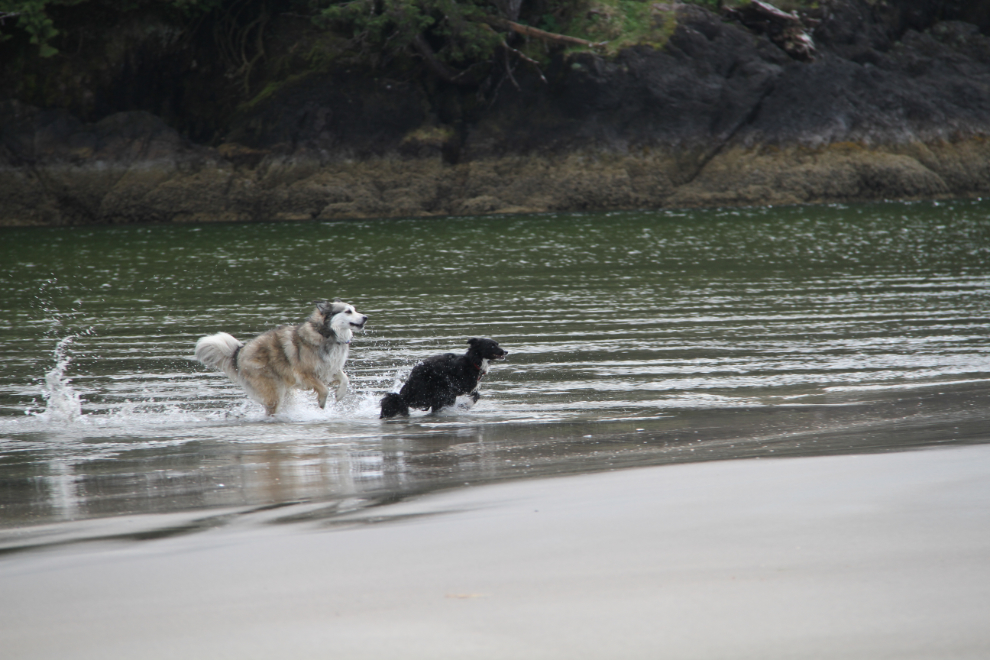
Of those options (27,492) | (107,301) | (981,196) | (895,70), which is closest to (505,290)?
(107,301)

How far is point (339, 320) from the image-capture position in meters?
8.70

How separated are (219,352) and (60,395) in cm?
170

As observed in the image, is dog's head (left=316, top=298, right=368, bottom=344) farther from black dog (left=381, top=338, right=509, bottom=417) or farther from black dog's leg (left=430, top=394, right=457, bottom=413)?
black dog's leg (left=430, top=394, right=457, bottom=413)

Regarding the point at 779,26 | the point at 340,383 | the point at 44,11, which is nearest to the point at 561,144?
the point at 779,26

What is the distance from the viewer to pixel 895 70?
125 feet

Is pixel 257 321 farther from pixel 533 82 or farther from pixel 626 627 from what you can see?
pixel 533 82

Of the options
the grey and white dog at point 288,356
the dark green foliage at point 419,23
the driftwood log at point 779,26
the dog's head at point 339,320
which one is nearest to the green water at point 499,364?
the grey and white dog at point 288,356

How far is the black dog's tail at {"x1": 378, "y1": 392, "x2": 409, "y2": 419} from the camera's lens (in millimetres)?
8430

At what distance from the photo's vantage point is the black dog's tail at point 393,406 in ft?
27.7

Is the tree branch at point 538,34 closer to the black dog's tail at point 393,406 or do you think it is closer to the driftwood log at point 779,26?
the driftwood log at point 779,26

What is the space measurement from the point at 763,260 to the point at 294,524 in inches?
622

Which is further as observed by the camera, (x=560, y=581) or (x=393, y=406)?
(x=393, y=406)

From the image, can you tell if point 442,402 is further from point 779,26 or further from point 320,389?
point 779,26

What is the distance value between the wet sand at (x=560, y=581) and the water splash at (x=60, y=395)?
413 centimetres
